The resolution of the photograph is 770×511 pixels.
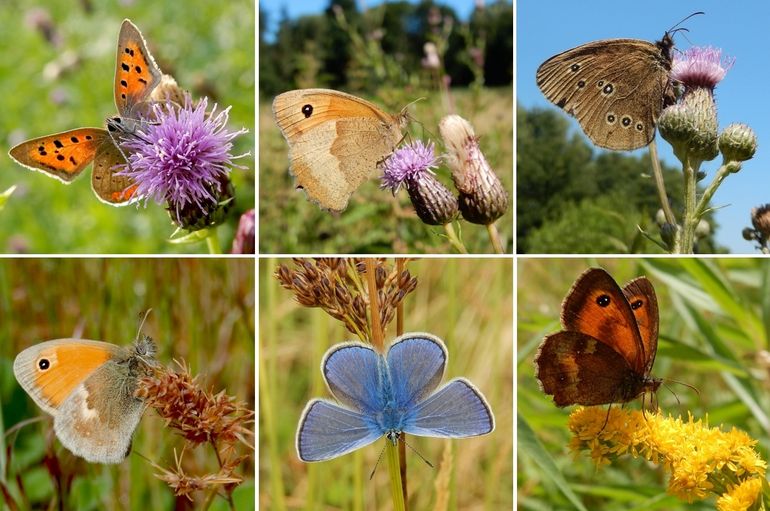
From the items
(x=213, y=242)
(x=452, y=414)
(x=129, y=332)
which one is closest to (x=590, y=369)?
(x=452, y=414)

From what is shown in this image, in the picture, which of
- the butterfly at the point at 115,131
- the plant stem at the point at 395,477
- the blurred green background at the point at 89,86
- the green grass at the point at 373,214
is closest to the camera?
the plant stem at the point at 395,477

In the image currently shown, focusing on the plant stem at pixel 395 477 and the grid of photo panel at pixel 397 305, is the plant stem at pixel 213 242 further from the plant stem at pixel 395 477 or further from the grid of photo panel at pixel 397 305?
the plant stem at pixel 395 477

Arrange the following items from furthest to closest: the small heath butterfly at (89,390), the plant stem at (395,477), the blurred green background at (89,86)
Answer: the blurred green background at (89,86) < the small heath butterfly at (89,390) < the plant stem at (395,477)

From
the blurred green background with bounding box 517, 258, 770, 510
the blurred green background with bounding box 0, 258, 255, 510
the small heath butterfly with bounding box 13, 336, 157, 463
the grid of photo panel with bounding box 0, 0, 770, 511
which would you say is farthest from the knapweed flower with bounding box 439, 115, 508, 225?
the small heath butterfly with bounding box 13, 336, 157, 463

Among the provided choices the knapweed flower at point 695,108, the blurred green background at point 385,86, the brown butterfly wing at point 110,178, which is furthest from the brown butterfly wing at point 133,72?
the knapweed flower at point 695,108

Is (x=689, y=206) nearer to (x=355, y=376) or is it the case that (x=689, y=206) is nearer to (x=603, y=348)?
(x=603, y=348)

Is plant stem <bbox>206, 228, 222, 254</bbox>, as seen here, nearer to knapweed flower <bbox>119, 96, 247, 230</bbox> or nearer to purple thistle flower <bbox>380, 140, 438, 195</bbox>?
knapweed flower <bbox>119, 96, 247, 230</bbox>
